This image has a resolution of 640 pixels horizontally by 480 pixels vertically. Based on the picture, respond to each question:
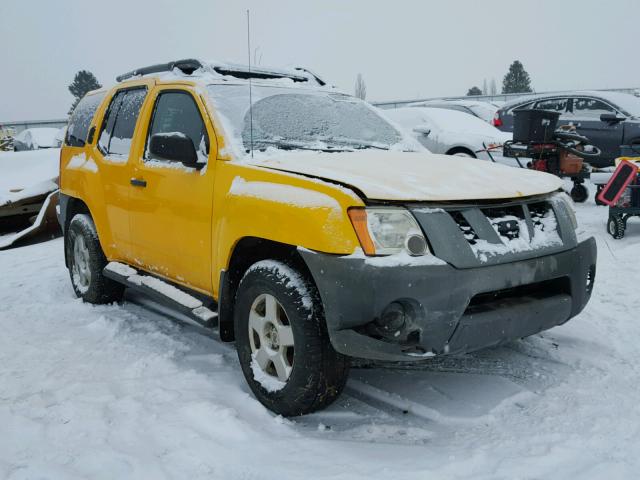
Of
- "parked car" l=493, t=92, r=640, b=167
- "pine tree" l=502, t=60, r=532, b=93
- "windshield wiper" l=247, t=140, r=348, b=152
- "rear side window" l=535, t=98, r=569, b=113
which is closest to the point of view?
"windshield wiper" l=247, t=140, r=348, b=152

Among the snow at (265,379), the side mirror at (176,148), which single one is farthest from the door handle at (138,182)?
the snow at (265,379)

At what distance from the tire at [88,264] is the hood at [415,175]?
7.58ft

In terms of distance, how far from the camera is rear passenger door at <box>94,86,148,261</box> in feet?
14.4

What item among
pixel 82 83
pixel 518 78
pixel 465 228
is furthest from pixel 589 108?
pixel 82 83

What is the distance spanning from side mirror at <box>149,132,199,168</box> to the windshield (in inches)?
10.5

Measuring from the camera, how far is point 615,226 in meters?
6.82

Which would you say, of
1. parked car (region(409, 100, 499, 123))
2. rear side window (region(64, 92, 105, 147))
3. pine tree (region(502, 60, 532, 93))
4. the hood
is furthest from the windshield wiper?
pine tree (region(502, 60, 532, 93))

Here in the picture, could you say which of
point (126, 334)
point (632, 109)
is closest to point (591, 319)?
point (126, 334)

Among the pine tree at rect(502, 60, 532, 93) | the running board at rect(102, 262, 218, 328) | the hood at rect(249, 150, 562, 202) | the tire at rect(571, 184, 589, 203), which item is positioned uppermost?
the pine tree at rect(502, 60, 532, 93)

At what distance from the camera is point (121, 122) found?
4.71 metres

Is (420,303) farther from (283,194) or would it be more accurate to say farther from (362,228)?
(283,194)

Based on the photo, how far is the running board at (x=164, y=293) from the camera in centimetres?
348

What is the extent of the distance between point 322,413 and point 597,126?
938 centimetres

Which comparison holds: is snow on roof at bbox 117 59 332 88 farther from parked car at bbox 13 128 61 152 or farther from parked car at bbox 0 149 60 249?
parked car at bbox 13 128 61 152
